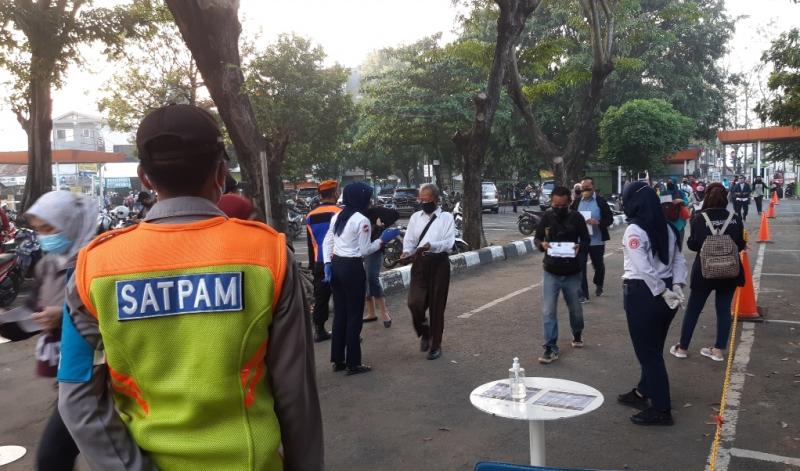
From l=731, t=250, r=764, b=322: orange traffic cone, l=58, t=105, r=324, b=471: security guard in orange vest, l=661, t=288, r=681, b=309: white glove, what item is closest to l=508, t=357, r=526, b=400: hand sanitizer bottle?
l=58, t=105, r=324, b=471: security guard in orange vest

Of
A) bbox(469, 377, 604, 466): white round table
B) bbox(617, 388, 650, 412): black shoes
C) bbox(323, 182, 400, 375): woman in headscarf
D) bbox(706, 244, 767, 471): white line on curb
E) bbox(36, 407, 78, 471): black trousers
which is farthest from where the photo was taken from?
bbox(323, 182, 400, 375): woman in headscarf

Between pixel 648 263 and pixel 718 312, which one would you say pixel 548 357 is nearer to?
pixel 718 312

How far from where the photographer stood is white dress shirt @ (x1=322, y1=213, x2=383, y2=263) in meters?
6.12

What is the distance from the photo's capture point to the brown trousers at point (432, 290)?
6395 millimetres

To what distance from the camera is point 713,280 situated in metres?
6.00

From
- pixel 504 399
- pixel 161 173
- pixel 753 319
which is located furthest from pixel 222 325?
pixel 753 319

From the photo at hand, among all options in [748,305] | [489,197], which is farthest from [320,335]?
[489,197]

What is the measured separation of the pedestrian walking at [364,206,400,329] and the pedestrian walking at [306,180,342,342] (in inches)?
17.4

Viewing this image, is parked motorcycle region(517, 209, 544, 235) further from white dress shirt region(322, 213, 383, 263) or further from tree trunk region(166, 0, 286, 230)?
white dress shirt region(322, 213, 383, 263)

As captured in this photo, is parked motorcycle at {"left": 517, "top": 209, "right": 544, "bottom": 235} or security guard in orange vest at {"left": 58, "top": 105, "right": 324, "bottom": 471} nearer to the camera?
security guard in orange vest at {"left": 58, "top": 105, "right": 324, "bottom": 471}

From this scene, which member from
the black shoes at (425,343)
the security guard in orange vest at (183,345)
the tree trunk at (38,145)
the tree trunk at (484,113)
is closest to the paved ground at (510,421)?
the black shoes at (425,343)

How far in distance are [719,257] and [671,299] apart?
1.70 m

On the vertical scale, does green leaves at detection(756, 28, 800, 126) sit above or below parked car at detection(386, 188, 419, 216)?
above

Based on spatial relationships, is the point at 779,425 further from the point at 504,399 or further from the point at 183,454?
the point at 183,454
